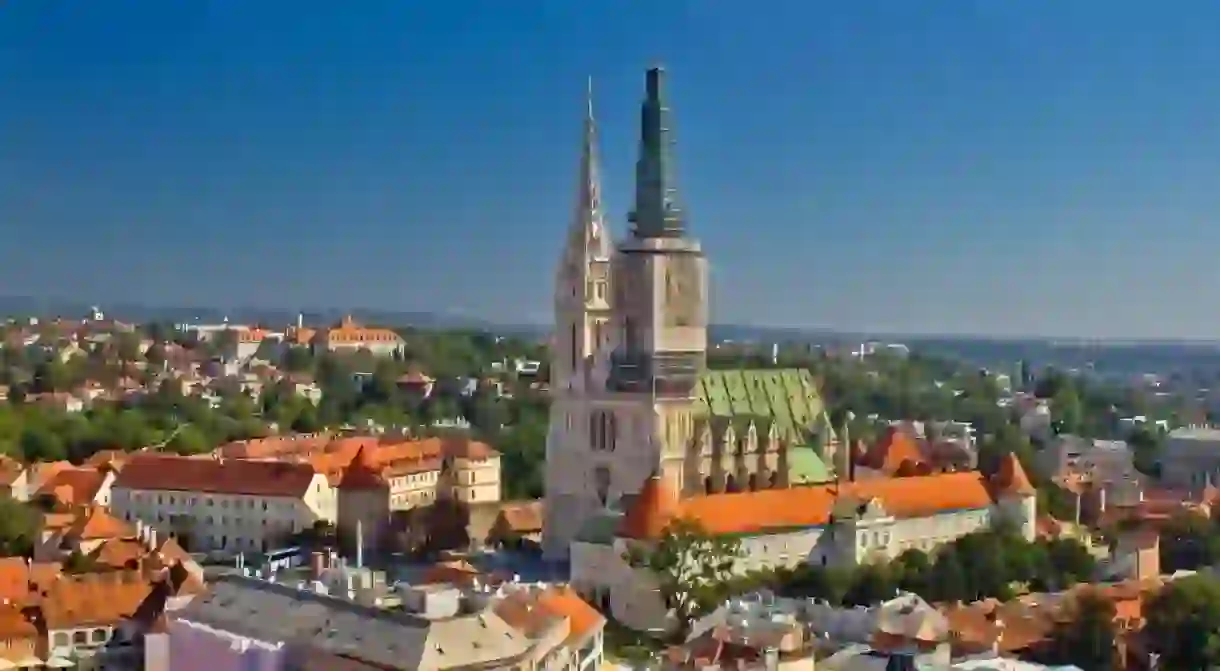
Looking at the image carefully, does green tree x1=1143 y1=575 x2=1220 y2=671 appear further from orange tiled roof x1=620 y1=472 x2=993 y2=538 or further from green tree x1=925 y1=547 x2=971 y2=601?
orange tiled roof x1=620 y1=472 x2=993 y2=538

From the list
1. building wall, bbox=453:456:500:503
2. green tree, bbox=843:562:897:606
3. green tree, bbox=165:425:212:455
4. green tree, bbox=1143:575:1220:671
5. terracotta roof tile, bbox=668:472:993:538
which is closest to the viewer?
Result: green tree, bbox=1143:575:1220:671

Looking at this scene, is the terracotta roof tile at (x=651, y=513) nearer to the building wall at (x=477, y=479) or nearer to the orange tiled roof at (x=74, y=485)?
the building wall at (x=477, y=479)

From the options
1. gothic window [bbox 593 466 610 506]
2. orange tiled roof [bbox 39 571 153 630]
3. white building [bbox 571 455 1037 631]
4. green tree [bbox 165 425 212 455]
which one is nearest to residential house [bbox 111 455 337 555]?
gothic window [bbox 593 466 610 506]

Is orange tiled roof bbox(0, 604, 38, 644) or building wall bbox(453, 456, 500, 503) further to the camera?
building wall bbox(453, 456, 500, 503)

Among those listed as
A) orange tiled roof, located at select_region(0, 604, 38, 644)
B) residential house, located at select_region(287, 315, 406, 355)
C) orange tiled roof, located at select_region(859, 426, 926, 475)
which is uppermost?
residential house, located at select_region(287, 315, 406, 355)

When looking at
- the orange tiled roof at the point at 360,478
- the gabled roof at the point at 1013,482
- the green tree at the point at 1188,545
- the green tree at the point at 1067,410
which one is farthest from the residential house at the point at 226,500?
the green tree at the point at 1067,410

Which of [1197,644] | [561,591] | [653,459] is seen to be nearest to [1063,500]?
[653,459]
